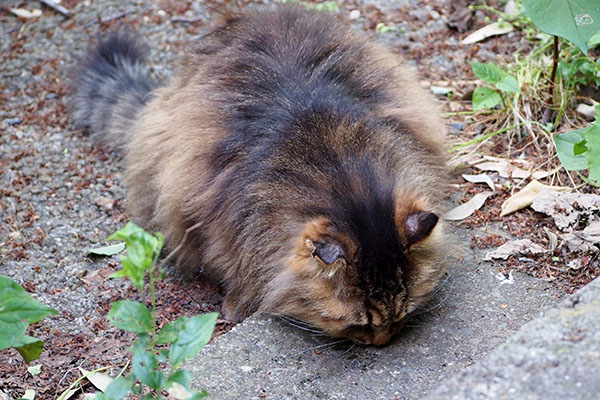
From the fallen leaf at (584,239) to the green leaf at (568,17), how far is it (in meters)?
0.81

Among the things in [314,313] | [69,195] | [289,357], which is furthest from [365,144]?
[69,195]

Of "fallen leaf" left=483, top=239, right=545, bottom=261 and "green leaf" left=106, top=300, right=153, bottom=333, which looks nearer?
"green leaf" left=106, top=300, right=153, bottom=333

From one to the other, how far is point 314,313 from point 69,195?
1.97 metres

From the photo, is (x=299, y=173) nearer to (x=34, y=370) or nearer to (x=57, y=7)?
(x=34, y=370)

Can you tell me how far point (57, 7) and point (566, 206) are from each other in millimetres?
4055

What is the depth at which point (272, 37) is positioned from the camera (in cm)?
376

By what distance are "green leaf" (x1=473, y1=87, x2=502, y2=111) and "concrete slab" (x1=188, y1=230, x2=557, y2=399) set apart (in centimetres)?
123

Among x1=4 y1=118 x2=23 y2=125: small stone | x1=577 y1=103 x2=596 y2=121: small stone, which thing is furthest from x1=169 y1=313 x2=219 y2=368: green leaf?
x1=4 y1=118 x2=23 y2=125: small stone

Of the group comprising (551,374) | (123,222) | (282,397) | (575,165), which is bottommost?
(123,222)

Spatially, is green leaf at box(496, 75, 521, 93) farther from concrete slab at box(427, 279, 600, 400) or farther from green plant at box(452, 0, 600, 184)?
concrete slab at box(427, 279, 600, 400)

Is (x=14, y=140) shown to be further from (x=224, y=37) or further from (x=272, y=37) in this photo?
(x=272, y=37)

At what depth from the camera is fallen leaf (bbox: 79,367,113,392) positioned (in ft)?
9.97

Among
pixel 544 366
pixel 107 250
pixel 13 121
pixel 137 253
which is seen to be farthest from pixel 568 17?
pixel 13 121

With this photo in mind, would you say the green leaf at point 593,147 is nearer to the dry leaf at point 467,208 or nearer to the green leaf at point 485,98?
the dry leaf at point 467,208
